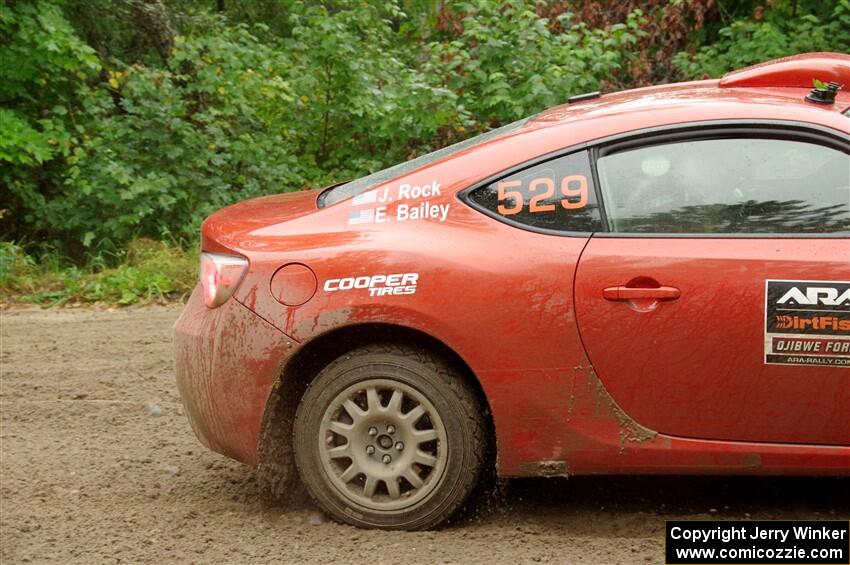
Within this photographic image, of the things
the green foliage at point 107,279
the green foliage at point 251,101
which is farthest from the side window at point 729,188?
the green foliage at point 251,101

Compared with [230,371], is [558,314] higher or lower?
higher

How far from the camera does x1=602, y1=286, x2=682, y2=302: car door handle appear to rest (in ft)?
12.7

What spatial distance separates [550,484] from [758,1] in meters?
8.70

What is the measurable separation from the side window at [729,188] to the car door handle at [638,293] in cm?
22

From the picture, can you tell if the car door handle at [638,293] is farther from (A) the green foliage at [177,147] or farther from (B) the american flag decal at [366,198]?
(A) the green foliage at [177,147]

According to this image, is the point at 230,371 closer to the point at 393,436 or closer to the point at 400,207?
the point at 393,436

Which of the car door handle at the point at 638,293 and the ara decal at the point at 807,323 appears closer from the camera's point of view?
the ara decal at the point at 807,323

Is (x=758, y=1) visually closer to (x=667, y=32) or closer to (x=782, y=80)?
(x=667, y=32)

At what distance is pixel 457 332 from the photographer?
400 centimetres

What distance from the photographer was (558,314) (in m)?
3.94

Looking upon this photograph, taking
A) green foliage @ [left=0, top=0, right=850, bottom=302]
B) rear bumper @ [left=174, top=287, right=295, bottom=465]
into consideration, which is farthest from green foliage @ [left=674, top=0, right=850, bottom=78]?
rear bumper @ [left=174, top=287, right=295, bottom=465]

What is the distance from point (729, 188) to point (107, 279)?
21.0 feet

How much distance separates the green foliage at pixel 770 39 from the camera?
A: 10.9 m

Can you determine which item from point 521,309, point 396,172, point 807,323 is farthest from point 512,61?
point 807,323
